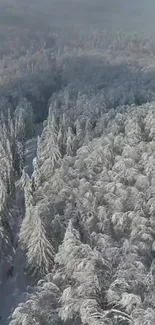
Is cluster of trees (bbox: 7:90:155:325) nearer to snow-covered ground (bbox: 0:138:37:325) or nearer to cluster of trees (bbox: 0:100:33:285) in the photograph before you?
snow-covered ground (bbox: 0:138:37:325)

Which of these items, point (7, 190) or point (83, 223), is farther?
point (7, 190)

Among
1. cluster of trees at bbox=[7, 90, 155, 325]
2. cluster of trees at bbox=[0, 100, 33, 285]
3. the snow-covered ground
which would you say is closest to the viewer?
cluster of trees at bbox=[7, 90, 155, 325]

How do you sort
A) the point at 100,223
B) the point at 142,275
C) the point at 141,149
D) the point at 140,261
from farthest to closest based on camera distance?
1. the point at 141,149
2. the point at 100,223
3. the point at 140,261
4. the point at 142,275

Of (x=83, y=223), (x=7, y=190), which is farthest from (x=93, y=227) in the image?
(x=7, y=190)

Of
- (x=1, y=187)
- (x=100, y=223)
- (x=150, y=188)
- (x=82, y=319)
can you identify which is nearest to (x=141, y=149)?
(x=150, y=188)

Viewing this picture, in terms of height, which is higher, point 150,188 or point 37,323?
point 150,188

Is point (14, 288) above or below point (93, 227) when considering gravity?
below

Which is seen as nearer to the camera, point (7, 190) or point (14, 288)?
point (14, 288)

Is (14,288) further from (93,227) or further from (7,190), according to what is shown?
(7,190)

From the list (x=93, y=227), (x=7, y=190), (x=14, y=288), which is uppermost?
(x=93, y=227)

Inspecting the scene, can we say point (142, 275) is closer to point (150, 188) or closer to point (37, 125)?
point (150, 188)

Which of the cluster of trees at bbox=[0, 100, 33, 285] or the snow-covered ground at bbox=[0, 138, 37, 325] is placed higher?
the cluster of trees at bbox=[0, 100, 33, 285]
